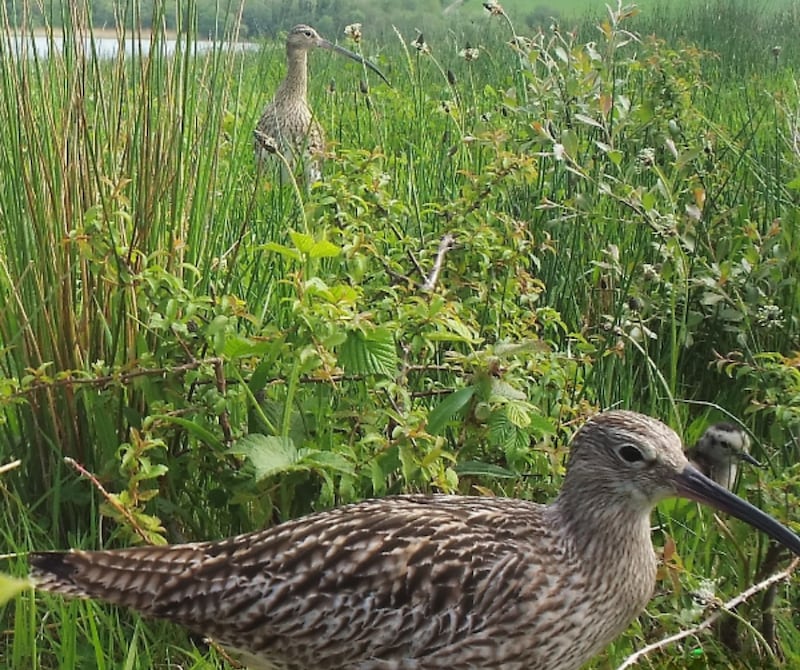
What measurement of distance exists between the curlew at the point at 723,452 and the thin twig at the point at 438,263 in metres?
0.97

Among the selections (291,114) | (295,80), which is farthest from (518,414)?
(295,80)

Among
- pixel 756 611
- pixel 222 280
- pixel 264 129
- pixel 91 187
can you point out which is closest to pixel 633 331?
pixel 756 611

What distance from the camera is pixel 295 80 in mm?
7219

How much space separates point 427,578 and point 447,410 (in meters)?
0.55

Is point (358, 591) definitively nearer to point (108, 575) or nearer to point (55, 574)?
point (108, 575)

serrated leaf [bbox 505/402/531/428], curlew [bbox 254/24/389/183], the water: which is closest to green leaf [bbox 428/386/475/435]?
serrated leaf [bbox 505/402/531/428]

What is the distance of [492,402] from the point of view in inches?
113


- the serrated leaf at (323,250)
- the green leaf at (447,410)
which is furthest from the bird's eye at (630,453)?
the serrated leaf at (323,250)

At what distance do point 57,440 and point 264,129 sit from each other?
4.15 meters

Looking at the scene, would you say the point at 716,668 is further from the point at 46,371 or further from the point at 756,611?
the point at 46,371

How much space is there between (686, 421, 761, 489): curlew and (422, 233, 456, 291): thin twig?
38.0 inches

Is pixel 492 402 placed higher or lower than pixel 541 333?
higher

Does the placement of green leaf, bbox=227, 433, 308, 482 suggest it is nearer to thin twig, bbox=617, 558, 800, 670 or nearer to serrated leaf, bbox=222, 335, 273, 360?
serrated leaf, bbox=222, 335, 273, 360

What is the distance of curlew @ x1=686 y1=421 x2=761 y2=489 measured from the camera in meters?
3.31
